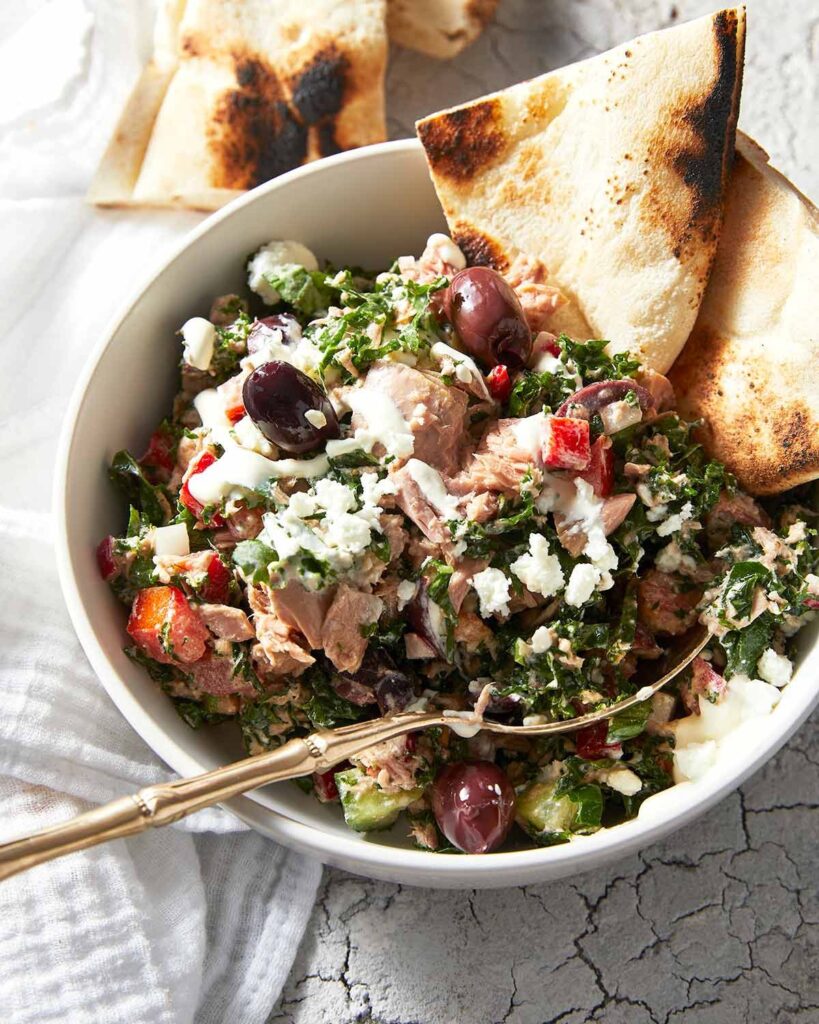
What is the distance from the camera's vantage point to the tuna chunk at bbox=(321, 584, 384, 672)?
7.95 feet

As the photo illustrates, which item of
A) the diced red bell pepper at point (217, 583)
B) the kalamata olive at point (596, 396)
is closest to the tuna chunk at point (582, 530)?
the kalamata olive at point (596, 396)

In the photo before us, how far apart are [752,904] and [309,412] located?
1851 mm

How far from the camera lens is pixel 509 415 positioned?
268cm

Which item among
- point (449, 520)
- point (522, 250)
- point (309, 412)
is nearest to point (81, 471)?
point (309, 412)

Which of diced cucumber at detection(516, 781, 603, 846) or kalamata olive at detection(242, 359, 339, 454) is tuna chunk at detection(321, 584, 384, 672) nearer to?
kalamata olive at detection(242, 359, 339, 454)

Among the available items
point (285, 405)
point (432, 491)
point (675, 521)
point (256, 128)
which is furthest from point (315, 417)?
point (256, 128)

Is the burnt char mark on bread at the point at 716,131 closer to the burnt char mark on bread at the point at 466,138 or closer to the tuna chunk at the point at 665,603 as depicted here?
the burnt char mark on bread at the point at 466,138

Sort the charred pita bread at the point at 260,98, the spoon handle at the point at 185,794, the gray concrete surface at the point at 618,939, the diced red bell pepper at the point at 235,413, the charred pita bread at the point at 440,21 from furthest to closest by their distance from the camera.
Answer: the charred pita bread at the point at 440,21 → the charred pita bread at the point at 260,98 → the gray concrete surface at the point at 618,939 → the diced red bell pepper at the point at 235,413 → the spoon handle at the point at 185,794

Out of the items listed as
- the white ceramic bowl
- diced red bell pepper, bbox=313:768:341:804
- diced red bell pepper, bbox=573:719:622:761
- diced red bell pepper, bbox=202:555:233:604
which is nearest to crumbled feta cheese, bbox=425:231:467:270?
the white ceramic bowl

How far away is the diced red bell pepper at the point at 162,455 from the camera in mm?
2912

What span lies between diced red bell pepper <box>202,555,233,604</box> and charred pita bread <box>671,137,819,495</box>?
1246mm

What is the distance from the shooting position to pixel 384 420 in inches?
99.2

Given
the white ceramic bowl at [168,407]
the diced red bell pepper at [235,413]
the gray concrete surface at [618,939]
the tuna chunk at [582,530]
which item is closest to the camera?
the white ceramic bowl at [168,407]

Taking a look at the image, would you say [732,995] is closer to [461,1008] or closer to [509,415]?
[461,1008]
